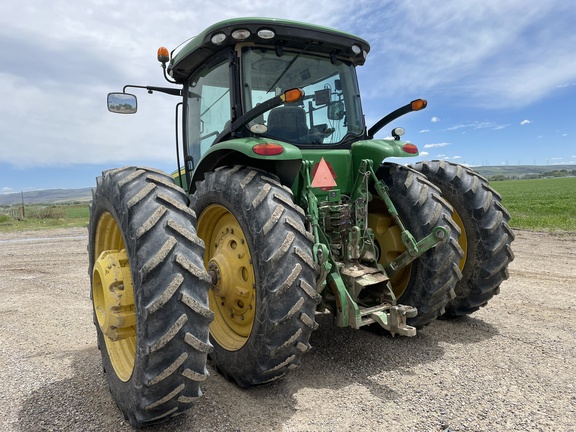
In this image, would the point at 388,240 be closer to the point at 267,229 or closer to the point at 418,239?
the point at 418,239

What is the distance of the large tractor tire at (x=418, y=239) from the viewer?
3.36m

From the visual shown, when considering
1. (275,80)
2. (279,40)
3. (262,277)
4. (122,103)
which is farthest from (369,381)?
(122,103)

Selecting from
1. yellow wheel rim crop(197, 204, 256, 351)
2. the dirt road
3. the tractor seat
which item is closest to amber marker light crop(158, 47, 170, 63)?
the tractor seat

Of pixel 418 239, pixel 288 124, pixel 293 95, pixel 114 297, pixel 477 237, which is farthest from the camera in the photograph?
pixel 477 237

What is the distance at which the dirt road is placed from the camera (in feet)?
8.21

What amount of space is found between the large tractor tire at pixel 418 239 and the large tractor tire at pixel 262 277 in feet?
3.77

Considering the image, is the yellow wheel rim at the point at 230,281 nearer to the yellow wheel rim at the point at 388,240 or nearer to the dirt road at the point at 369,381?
the dirt road at the point at 369,381

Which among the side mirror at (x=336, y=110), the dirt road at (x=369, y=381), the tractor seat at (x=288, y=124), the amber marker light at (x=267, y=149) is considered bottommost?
the dirt road at (x=369, y=381)

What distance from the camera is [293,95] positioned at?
2.60 metres

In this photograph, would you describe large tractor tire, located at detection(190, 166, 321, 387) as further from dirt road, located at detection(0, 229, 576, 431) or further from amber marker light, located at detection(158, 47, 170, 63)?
amber marker light, located at detection(158, 47, 170, 63)

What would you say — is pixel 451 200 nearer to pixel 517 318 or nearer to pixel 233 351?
pixel 517 318

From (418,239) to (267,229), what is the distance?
4.64 feet

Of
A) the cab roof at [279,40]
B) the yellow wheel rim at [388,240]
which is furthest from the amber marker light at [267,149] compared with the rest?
the yellow wheel rim at [388,240]

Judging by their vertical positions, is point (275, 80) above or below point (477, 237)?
above
